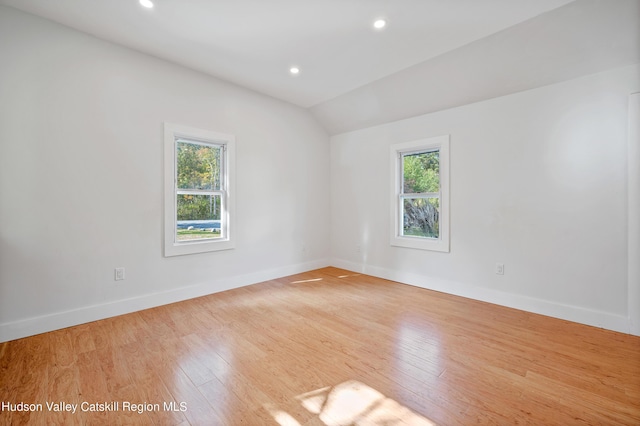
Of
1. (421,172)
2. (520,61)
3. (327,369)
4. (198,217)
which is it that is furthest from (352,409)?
(520,61)

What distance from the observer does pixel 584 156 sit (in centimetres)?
276

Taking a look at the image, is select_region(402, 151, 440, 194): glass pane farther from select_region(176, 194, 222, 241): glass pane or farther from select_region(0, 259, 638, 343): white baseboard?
select_region(176, 194, 222, 241): glass pane

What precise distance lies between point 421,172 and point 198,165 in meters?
3.16

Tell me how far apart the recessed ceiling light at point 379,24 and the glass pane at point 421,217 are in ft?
7.61

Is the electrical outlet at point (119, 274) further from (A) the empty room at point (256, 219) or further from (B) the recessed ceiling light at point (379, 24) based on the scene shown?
(B) the recessed ceiling light at point (379, 24)

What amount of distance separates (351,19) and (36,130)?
120 inches

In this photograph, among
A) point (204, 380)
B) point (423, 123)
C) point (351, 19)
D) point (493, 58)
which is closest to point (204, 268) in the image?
point (204, 380)

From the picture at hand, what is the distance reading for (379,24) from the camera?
2.54 m

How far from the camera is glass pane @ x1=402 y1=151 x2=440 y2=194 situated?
3918 mm

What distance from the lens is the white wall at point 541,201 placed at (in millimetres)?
2621

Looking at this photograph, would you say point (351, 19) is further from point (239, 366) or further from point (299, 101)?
point (239, 366)

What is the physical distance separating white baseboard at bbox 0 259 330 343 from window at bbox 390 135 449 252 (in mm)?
2213

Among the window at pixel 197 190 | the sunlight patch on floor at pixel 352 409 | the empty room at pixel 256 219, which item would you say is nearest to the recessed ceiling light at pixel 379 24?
the empty room at pixel 256 219

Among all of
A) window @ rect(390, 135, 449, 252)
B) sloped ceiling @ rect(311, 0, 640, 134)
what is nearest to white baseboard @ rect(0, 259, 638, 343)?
window @ rect(390, 135, 449, 252)
